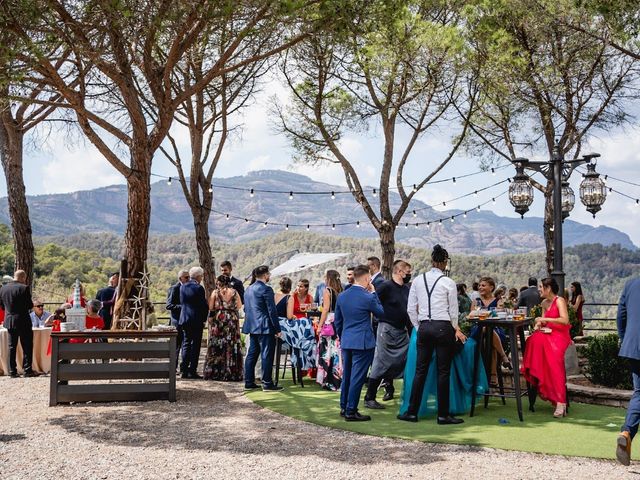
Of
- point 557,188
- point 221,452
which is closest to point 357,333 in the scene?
point 221,452

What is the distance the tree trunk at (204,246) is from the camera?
667 inches

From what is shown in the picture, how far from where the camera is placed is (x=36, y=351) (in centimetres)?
1160

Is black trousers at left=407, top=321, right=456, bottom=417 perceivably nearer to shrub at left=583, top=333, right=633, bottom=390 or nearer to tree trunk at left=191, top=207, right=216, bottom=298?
shrub at left=583, top=333, right=633, bottom=390

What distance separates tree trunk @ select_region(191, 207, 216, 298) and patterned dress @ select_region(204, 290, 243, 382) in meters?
6.36

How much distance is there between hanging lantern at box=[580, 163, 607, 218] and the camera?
11.4 meters

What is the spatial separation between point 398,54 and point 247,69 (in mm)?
4486

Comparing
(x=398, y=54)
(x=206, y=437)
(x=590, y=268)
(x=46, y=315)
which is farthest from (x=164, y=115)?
(x=590, y=268)

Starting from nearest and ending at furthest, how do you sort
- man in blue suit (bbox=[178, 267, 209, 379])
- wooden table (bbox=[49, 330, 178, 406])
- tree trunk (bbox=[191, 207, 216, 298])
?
wooden table (bbox=[49, 330, 178, 406])
man in blue suit (bbox=[178, 267, 209, 379])
tree trunk (bbox=[191, 207, 216, 298])

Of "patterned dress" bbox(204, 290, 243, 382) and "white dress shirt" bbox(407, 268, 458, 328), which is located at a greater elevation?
"white dress shirt" bbox(407, 268, 458, 328)

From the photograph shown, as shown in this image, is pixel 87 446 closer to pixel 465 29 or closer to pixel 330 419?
pixel 330 419

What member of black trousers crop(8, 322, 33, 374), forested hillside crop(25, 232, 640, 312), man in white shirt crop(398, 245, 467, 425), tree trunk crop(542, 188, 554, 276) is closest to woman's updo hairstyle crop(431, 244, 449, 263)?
man in white shirt crop(398, 245, 467, 425)

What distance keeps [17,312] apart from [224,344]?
2.99 m

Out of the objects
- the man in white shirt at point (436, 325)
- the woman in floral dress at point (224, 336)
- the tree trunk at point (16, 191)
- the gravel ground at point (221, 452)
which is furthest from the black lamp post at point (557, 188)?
the tree trunk at point (16, 191)

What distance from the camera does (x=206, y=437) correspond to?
6.66m
